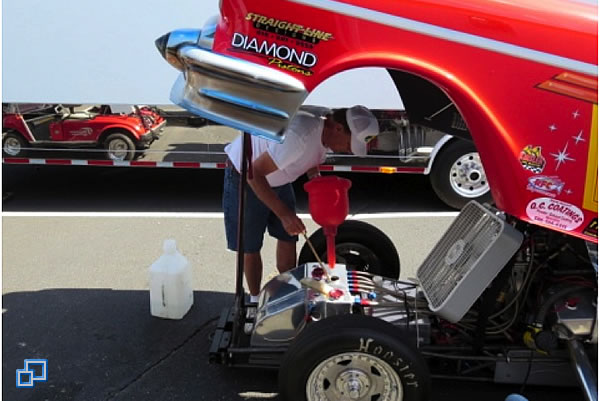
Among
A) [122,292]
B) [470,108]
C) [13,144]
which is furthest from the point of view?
[13,144]

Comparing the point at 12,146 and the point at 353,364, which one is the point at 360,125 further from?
the point at 12,146

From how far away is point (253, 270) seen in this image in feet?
12.1

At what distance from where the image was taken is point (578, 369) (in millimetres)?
2500

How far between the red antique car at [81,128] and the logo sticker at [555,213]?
14.7 feet

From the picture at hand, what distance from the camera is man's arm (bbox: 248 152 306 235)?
112 inches

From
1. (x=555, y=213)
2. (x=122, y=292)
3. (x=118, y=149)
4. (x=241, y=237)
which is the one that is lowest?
(x=122, y=292)

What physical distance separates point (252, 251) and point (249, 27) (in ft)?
5.91

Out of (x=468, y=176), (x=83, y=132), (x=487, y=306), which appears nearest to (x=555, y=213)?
(x=487, y=306)

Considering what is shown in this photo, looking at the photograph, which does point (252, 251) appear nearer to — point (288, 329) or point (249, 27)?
point (288, 329)

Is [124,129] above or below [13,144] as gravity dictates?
above

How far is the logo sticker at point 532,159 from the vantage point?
Result: 2119 millimetres

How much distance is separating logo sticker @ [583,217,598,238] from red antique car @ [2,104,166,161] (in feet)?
15.1

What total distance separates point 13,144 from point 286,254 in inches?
160

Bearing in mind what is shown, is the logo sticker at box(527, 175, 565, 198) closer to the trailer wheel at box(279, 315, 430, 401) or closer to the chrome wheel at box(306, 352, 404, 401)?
the trailer wheel at box(279, 315, 430, 401)
